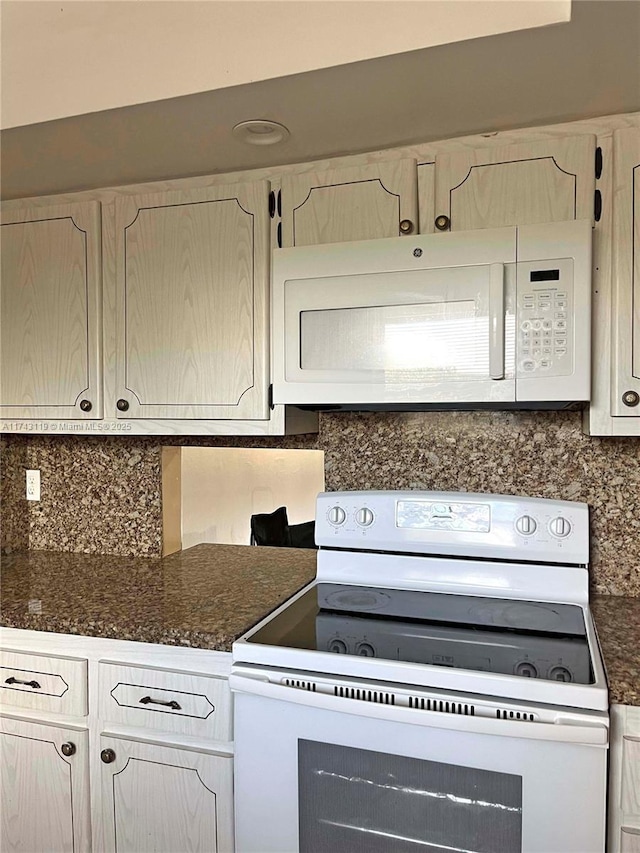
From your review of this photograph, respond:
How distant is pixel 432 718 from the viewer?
119 cm

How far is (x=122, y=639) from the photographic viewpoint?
1.48m

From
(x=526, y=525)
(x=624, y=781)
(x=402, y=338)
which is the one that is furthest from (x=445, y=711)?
(x=402, y=338)

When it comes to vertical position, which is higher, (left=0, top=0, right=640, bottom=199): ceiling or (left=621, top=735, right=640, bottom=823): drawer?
(left=0, top=0, right=640, bottom=199): ceiling

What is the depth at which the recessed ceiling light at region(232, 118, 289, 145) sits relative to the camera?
1.52 metres

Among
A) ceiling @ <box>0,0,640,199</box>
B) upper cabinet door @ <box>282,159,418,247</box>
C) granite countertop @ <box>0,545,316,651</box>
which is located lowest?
granite countertop @ <box>0,545,316,651</box>

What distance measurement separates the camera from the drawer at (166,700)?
1400 millimetres

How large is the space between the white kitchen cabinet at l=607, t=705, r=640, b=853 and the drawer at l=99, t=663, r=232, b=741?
76 cm

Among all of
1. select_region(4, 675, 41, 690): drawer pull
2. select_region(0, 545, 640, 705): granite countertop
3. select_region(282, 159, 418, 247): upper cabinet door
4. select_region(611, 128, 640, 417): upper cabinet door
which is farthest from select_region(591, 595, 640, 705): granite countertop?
select_region(4, 675, 41, 690): drawer pull

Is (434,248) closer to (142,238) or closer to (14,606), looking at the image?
(142,238)

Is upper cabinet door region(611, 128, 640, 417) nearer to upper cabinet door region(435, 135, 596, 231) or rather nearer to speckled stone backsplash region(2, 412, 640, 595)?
upper cabinet door region(435, 135, 596, 231)

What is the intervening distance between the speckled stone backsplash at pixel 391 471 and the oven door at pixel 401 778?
0.67 m

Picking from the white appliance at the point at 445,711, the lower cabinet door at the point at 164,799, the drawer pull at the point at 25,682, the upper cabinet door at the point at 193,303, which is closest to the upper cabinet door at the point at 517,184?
the upper cabinet door at the point at 193,303

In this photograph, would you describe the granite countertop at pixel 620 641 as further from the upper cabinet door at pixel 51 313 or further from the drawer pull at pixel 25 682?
the upper cabinet door at pixel 51 313

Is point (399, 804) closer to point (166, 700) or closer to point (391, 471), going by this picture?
point (166, 700)
